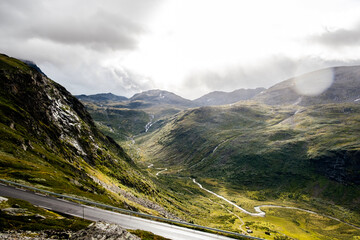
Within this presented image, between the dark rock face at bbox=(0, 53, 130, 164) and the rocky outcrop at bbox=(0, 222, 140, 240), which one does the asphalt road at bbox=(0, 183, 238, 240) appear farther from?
the dark rock face at bbox=(0, 53, 130, 164)

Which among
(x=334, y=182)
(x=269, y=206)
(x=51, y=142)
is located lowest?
(x=269, y=206)

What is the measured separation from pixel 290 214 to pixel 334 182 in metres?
98.2

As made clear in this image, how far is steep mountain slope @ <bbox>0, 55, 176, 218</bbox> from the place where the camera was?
130 feet

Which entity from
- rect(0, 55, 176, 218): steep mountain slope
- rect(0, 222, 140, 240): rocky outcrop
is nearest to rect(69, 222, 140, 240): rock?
rect(0, 222, 140, 240): rocky outcrop

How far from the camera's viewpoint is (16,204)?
71.3 feet

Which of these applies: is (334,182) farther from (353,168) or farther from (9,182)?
(9,182)

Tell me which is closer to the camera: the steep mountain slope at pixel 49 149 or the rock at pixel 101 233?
the rock at pixel 101 233

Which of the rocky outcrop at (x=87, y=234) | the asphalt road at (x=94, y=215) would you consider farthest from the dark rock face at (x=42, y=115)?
the rocky outcrop at (x=87, y=234)

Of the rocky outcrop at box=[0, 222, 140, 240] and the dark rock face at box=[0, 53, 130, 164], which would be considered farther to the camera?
the dark rock face at box=[0, 53, 130, 164]

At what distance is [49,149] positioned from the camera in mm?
58969

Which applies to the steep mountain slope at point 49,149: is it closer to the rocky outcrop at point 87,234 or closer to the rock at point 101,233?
the rocky outcrop at point 87,234

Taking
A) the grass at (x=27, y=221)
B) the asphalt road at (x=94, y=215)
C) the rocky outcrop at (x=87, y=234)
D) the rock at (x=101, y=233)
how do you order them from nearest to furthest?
1. the rocky outcrop at (x=87, y=234)
2. the grass at (x=27, y=221)
3. the rock at (x=101, y=233)
4. the asphalt road at (x=94, y=215)

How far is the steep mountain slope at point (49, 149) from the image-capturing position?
130ft

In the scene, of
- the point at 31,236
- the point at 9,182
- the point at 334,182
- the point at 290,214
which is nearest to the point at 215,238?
the point at 31,236
